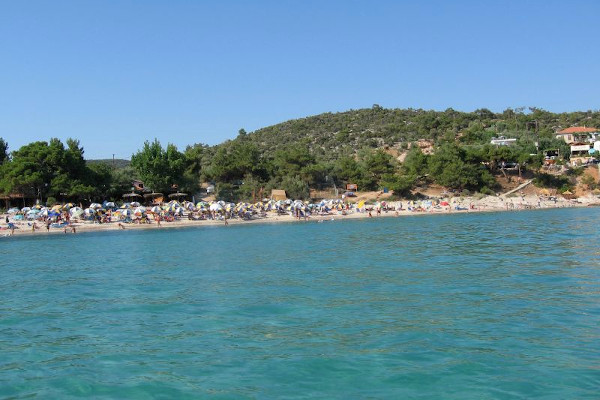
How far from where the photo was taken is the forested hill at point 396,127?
251 ft

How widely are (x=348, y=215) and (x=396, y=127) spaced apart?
44755mm

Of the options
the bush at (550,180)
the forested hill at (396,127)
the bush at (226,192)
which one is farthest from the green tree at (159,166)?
the bush at (550,180)

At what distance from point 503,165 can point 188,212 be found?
31.7m

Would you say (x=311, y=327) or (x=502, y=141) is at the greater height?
(x=502, y=141)

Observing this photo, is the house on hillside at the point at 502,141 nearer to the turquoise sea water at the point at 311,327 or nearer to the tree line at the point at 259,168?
the tree line at the point at 259,168

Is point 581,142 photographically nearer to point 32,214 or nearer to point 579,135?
point 579,135

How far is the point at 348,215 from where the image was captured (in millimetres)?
44906

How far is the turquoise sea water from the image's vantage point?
23.4 feet

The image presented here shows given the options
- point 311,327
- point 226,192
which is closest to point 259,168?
point 226,192

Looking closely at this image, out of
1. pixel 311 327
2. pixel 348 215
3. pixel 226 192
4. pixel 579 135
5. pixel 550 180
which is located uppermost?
pixel 579 135

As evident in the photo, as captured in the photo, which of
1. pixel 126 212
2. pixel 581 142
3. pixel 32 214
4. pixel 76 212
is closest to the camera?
pixel 32 214

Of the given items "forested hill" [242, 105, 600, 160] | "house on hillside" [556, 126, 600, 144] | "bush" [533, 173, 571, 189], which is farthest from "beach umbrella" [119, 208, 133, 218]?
"house on hillside" [556, 126, 600, 144]

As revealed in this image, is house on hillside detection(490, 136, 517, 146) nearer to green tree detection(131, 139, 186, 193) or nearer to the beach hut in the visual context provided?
the beach hut

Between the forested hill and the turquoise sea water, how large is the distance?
171 ft
